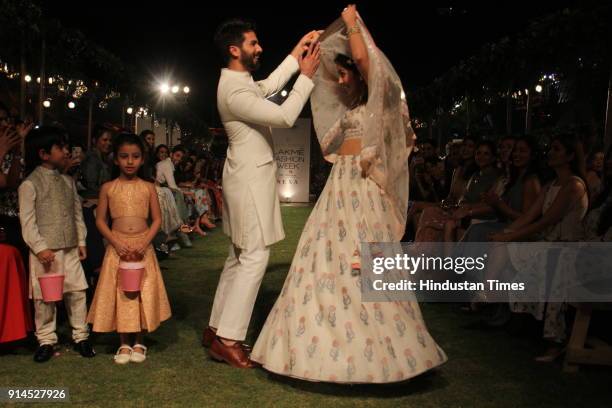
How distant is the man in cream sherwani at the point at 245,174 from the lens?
3875 mm

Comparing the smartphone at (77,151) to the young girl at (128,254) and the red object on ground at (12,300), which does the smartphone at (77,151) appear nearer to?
the red object on ground at (12,300)

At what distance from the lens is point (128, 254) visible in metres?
4.02

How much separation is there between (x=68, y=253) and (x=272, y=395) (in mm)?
1754

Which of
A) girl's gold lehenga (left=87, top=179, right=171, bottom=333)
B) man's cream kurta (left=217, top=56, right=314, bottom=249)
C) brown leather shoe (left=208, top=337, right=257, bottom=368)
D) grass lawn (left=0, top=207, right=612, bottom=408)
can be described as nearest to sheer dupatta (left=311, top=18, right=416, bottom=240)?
man's cream kurta (left=217, top=56, right=314, bottom=249)

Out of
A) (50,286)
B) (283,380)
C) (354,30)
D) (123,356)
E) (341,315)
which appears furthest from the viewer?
(123,356)

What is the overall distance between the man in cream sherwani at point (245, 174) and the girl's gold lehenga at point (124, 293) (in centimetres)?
48

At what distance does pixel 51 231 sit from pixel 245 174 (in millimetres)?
1310

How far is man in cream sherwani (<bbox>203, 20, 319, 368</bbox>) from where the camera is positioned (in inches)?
153

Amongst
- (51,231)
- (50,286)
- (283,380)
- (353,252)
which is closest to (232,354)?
(283,380)

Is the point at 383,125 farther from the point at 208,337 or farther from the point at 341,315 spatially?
the point at 208,337

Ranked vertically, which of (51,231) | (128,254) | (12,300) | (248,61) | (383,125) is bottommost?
(12,300)

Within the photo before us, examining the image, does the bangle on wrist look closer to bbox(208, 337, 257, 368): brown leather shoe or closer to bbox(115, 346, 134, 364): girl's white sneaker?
bbox(208, 337, 257, 368): brown leather shoe

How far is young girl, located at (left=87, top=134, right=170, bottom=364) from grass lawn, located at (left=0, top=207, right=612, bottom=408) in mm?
222

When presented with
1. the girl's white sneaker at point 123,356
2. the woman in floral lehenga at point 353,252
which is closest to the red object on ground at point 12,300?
the girl's white sneaker at point 123,356
